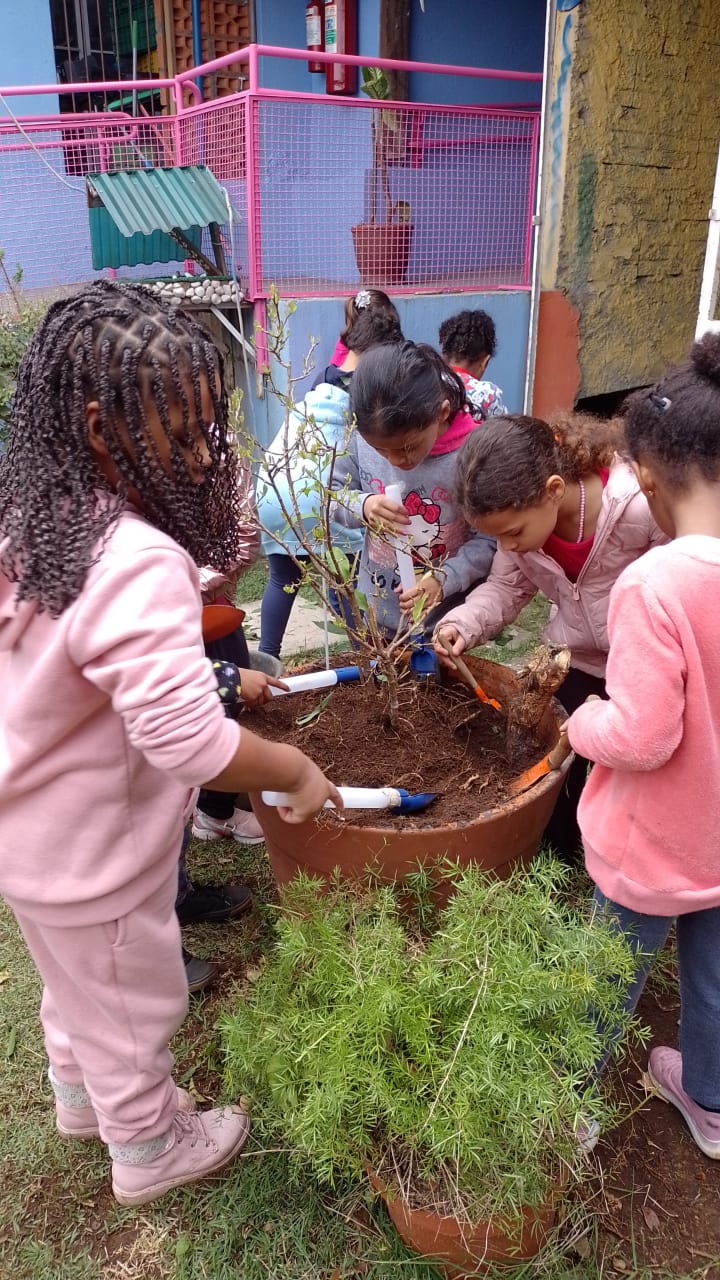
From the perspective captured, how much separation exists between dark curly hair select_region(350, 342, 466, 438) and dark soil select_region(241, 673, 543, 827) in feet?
2.08

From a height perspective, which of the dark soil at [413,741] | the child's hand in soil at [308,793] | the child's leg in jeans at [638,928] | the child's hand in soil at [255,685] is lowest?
the child's leg in jeans at [638,928]

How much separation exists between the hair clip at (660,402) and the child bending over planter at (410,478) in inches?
24.5

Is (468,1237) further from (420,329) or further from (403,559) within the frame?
(420,329)

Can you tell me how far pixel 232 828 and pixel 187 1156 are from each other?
48.5 inches

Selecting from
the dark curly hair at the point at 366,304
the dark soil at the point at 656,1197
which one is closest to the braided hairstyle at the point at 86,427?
the dark soil at the point at 656,1197

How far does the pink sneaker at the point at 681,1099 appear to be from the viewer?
186cm

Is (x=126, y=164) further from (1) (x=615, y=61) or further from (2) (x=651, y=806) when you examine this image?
(2) (x=651, y=806)

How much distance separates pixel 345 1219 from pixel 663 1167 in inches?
25.2

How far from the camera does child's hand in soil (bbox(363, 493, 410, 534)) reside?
2.24 meters

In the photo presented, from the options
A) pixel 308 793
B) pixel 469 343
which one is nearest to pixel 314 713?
pixel 308 793

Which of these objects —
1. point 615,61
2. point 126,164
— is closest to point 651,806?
point 615,61

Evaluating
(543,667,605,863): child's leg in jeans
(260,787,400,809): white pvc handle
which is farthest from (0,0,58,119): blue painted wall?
(260,787,400,809): white pvc handle

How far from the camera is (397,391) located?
2227mm

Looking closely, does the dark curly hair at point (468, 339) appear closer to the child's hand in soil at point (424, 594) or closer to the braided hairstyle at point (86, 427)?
the child's hand in soil at point (424, 594)
